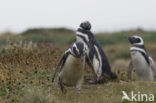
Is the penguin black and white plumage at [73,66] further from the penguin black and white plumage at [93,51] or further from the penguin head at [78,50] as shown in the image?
the penguin black and white plumage at [93,51]

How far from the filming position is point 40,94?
9.61 m

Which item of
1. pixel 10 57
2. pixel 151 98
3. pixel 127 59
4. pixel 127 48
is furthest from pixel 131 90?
pixel 127 48

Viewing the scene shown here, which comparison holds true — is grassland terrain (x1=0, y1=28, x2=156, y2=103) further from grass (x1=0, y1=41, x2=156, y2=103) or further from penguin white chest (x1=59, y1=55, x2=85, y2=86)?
penguin white chest (x1=59, y1=55, x2=85, y2=86)

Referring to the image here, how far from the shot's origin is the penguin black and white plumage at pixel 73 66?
11.3 m

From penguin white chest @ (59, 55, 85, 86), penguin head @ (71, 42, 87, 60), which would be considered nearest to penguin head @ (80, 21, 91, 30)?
penguin white chest @ (59, 55, 85, 86)

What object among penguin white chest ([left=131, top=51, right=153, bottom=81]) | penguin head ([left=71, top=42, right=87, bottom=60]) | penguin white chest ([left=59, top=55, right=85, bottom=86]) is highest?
penguin head ([left=71, top=42, right=87, bottom=60])

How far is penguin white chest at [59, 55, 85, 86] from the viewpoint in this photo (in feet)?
37.7

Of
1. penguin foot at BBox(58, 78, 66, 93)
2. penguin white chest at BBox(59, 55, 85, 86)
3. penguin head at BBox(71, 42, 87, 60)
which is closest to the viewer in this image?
penguin head at BBox(71, 42, 87, 60)

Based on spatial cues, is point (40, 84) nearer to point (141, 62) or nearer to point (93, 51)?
point (93, 51)

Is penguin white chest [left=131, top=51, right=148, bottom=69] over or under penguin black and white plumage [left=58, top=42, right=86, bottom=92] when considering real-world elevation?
under

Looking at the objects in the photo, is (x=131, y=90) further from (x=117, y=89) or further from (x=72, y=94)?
(x=72, y=94)

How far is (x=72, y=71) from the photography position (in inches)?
458

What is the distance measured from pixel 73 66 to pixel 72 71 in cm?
15

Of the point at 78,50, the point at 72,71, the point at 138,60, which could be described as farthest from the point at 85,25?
the point at 78,50
